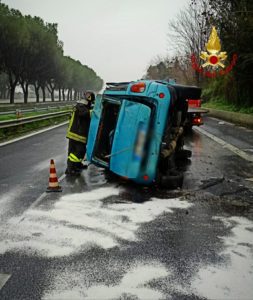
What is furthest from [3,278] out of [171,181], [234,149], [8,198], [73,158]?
[234,149]

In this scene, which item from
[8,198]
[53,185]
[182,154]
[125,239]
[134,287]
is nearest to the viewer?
[134,287]

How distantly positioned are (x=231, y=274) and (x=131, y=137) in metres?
3.27

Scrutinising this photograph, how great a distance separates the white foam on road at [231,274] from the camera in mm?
3010

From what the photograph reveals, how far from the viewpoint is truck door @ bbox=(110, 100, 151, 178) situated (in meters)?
6.03

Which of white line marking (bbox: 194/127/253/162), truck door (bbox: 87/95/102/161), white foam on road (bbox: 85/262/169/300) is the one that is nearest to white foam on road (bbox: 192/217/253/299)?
white foam on road (bbox: 85/262/169/300)

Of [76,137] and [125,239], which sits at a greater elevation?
[76,137]

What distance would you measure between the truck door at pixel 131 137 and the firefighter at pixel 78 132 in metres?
1.57

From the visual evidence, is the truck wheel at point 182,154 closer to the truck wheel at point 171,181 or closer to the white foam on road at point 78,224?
the truck wheel at point 171,181

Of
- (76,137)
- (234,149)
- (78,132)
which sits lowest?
(234,149)

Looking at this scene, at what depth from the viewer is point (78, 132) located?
25.2 feet

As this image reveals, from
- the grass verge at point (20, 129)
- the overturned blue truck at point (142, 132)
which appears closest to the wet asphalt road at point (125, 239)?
the overturned blue truck at point (142, 132)

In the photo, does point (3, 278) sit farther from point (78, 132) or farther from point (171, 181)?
point (78, 132)

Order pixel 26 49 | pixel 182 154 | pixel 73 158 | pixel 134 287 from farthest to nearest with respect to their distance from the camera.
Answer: pixel 26 49, pixel 182 154, pixel 73 158, pixel 134 287

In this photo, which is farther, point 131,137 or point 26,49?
point 26,49
